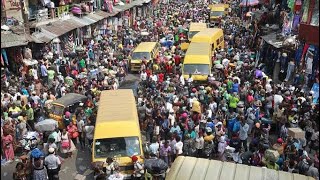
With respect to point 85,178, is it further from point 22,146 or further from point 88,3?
point 88,3

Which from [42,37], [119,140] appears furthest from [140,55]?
[119,140]

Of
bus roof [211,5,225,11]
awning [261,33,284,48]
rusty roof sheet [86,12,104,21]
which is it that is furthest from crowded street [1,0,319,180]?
bus roof [211,5,225,11]

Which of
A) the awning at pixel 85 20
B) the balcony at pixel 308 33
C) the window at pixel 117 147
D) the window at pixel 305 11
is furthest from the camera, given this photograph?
the awning at pixel 85 20

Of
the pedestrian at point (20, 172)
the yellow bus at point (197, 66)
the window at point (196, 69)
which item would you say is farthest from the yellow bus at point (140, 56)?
the pedestrian at point (20, 172)

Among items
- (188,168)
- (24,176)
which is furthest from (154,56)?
(188,168)

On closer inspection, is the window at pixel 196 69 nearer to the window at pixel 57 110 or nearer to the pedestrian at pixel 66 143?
the window at pixel 57 110

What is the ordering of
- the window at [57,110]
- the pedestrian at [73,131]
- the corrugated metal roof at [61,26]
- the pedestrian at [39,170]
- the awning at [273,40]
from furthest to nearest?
1. the corrugated metal roof at [61,26]
2. the awning at [273,40]
3. the window at [57,110]
4. the pedestrian at [73,131]
5. the pedestrian at [39,170]

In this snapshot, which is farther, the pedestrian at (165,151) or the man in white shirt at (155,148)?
the pedestrian at (165,151)
